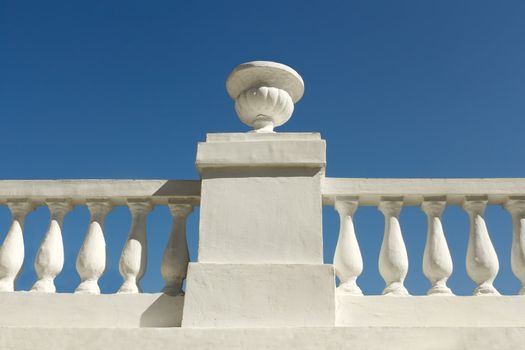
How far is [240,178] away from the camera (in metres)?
4.15

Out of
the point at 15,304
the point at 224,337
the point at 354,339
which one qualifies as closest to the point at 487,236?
the point at 354,339

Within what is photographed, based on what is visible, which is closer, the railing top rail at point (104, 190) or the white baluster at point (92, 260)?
the white baluster at point (92, 260)

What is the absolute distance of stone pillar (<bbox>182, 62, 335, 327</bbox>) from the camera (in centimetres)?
376

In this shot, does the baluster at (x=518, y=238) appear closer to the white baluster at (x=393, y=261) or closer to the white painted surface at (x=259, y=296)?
the white baluster at (x=393, y=261)

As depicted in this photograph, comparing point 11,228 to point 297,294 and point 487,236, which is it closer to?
point 297,294

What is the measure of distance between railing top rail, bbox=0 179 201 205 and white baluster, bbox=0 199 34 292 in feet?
0.24

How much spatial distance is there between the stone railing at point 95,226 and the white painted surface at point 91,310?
0.10 meters

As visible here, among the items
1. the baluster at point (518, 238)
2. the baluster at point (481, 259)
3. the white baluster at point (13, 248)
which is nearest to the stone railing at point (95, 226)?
the white baluster at point (13, 248)

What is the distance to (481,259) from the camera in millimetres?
4109

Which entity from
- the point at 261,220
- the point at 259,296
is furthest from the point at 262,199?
the point at 259,296

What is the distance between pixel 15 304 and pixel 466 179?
2.90 m

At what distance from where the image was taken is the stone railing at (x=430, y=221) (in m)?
4.11

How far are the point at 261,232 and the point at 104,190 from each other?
1109mm

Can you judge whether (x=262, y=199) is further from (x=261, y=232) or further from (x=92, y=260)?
(x=92, y=260)
